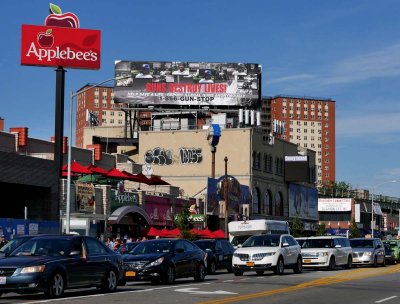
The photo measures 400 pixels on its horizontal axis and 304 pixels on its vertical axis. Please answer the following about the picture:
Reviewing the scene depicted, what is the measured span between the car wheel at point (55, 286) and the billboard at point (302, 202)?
73969 millimetres

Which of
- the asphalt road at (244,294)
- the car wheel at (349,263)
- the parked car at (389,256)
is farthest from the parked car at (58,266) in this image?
the parked car at (389,256)

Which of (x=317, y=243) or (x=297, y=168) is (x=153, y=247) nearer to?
(x=317, y=243)

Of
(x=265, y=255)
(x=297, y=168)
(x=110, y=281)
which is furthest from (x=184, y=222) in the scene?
(x=297, y=168)

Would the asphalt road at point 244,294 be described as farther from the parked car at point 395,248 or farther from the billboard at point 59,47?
the billboard at point 59,47

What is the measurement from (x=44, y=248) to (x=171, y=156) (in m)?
63.6

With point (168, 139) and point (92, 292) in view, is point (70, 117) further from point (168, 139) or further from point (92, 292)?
point (168, 139)

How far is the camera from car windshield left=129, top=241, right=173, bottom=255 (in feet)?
85.1

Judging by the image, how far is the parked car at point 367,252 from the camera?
43250 millimetres

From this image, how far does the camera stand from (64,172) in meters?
51.3

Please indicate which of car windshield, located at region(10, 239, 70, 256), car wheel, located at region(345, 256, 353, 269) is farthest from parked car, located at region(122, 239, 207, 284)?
car wheel, located at region(345, 256, 353, 269)

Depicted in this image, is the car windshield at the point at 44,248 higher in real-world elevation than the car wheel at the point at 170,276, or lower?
higher

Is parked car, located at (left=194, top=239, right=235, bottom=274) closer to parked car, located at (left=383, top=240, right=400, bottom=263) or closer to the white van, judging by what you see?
the white van

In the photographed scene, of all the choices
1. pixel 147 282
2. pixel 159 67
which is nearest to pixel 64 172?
pixel 147 282

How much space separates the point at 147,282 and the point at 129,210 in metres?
25.4
